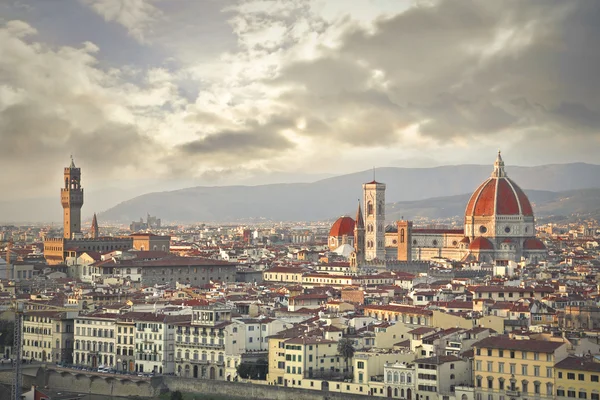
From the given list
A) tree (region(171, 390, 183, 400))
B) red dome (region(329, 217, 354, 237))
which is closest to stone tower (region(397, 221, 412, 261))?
red dome (region(329, 217, 354, 237))

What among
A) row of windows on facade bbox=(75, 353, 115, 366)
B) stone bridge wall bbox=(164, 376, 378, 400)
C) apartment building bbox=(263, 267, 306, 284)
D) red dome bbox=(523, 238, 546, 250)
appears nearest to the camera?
stone bridge wall bbox=(164, 376, 378, 400)

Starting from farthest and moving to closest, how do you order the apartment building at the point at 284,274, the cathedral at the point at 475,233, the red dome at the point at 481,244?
1. the cathedral at the point at 475,233
2. the red dome at the point at 481,244
3. the apartment building at the point at 284,274

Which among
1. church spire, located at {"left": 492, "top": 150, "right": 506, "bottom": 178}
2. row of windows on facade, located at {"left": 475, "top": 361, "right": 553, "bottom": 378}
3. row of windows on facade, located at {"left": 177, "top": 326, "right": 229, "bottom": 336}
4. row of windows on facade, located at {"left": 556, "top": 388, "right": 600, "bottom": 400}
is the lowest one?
row of windows on facade, located at {"left": 556, "top": 388, "right": 600, "bottom": 400}

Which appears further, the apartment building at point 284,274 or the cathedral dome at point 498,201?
the cathedral dome at point 498,201

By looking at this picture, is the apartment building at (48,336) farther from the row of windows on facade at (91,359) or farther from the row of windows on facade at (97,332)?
the row of windows on facade at (97,332)

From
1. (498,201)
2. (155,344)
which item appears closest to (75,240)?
(498,201)


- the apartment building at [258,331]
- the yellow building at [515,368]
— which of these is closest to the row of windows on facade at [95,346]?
the apartment building at [258,331]

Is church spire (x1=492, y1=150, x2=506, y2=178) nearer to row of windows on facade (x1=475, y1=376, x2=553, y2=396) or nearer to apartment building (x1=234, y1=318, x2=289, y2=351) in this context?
apartment building (x1=234, y1=318, x2=289, y2=351)

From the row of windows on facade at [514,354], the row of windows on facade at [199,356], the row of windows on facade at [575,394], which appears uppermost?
the row of windows on facade at [514,354]
